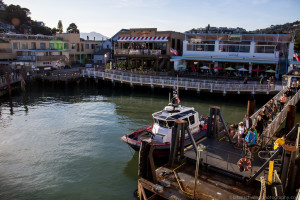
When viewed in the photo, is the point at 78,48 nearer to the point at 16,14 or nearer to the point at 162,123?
the point at 16,14

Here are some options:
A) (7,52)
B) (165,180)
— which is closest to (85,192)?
(165,180)

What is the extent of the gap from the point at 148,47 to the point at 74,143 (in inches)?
1351

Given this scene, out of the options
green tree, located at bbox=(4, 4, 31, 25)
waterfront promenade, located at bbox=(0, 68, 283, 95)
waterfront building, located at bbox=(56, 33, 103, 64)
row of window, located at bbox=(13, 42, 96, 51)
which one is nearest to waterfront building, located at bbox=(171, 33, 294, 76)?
waterfront promenade, located at bbox=(0, 68, 283, 95)

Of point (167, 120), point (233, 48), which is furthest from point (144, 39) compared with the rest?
point (167, 120)

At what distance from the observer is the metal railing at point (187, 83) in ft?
114

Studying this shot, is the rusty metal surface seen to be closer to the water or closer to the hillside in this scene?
the water

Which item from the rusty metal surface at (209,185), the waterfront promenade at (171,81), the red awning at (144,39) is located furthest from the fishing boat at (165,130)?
the red awning at (144,39)

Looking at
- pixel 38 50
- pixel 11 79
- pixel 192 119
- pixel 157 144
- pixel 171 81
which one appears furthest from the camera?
pixel 38 50

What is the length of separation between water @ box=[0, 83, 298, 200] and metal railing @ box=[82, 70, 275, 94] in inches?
74.5

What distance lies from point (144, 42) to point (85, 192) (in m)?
42.6

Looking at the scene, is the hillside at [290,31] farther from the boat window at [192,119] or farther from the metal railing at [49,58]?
the metal railing at [49,58]

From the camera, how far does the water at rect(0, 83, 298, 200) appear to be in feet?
51.2

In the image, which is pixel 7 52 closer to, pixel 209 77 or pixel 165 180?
pixel 209 77

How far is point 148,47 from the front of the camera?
5247 cm
